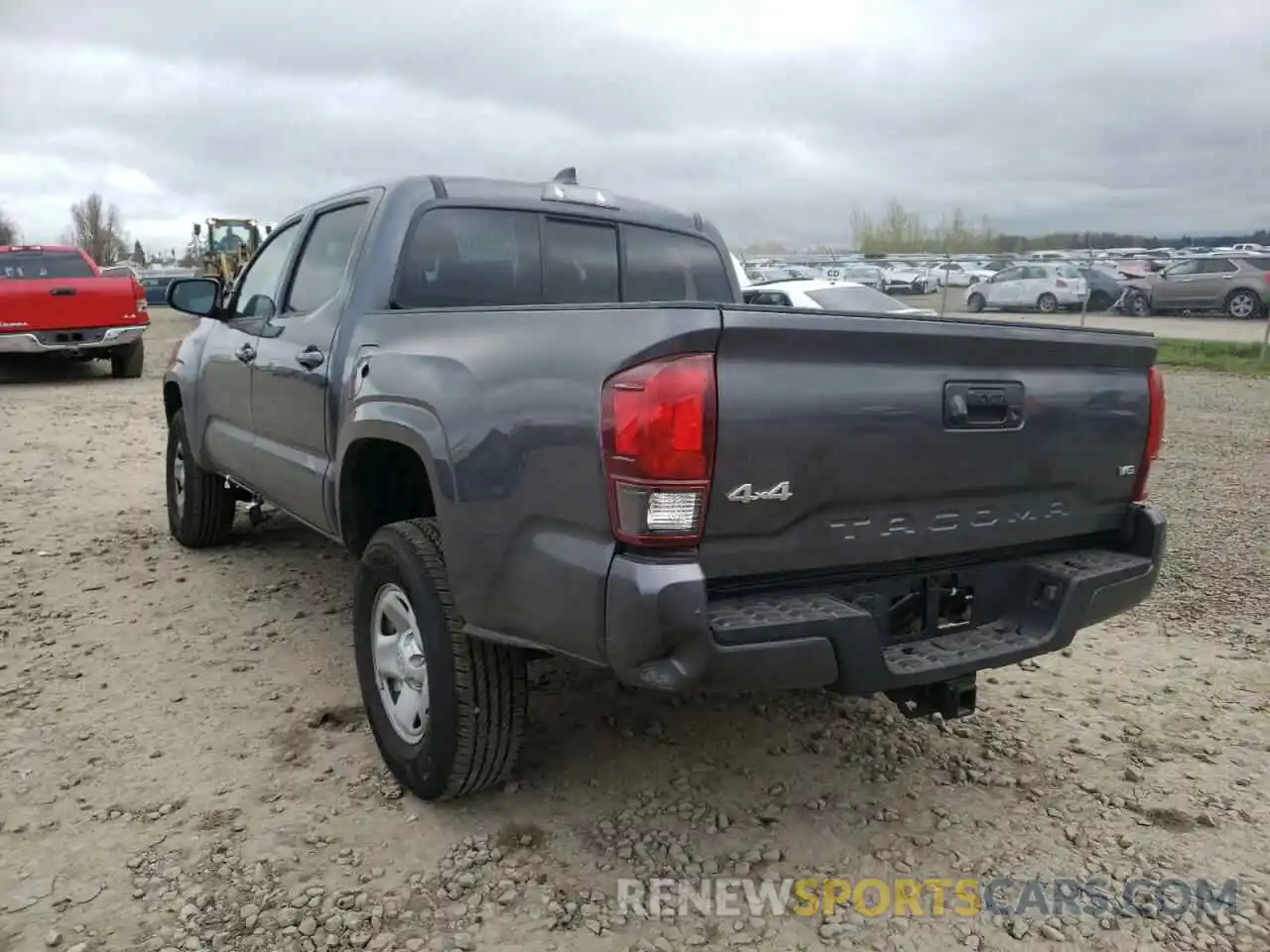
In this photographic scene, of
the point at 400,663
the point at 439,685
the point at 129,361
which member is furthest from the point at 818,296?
the point at 439,685

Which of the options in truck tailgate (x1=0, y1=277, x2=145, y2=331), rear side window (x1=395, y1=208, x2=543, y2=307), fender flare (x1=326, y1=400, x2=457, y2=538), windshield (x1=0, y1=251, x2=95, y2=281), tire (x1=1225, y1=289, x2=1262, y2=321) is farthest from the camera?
tire (x1=1225, y1=289, x2=1262, y2=321)

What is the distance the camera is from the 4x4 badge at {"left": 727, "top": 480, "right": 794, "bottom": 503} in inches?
96.8

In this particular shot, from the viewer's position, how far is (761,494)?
2.49 m

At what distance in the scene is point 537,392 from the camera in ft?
8.69

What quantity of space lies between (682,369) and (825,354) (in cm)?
42

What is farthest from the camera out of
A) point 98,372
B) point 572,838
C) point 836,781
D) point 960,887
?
point 98,372

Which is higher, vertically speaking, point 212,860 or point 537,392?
point 537,392

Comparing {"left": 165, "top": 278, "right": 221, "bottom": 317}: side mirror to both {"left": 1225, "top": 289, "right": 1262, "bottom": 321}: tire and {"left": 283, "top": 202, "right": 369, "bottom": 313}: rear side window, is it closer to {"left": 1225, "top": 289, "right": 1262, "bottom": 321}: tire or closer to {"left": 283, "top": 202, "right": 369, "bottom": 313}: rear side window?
{"left": 283, "top": 202, "right": 369, "bottom": 313}: rear side window

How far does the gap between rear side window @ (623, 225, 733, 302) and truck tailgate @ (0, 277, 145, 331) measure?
1175 cm

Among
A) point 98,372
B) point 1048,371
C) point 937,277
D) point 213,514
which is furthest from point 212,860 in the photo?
point 937,277

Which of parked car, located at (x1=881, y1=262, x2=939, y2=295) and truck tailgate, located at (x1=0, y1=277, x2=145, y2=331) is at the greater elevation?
parked car, located at (x1=881, y1=262, x2=939, y2=295)

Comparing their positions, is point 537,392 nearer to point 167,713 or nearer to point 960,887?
point 960,887

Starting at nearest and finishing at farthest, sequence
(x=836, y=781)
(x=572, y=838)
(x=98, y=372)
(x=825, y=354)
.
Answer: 1. (x=825, y=354)
2. (x=572, y=838)
3. (x=836, y=781)
4. (x=98, y=372)

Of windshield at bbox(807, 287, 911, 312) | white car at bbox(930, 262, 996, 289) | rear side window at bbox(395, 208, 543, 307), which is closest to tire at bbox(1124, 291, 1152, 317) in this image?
white car at bbox(930, 262, 996, 289)
